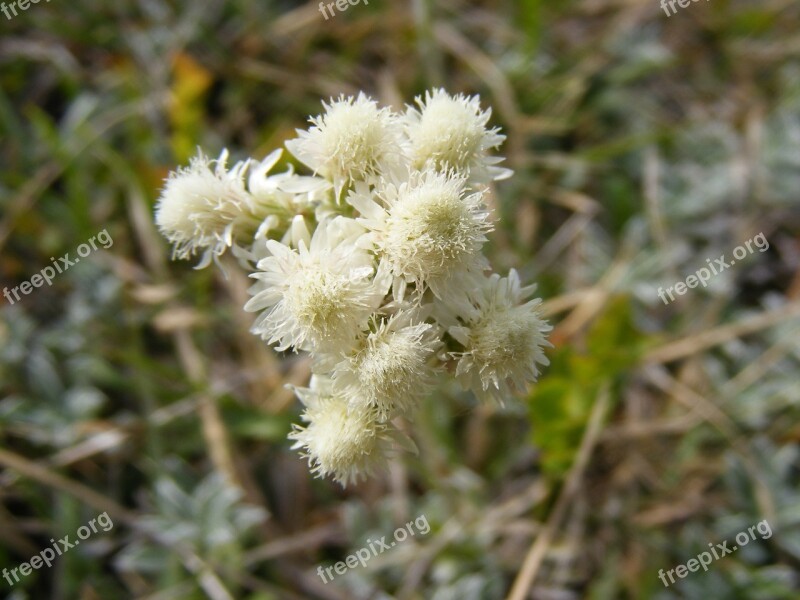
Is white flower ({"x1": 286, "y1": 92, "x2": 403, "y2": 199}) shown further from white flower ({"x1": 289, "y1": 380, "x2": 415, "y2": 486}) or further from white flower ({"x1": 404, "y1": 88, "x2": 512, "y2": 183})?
white flower ({"x1": 289, "y1": 380, "x2": 415, "y2": 486})

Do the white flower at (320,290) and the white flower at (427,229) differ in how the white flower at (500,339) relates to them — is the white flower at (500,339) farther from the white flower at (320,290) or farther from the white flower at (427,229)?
the white flower at (320,290)

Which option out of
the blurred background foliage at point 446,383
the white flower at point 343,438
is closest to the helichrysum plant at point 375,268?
the white flower at point 343,438

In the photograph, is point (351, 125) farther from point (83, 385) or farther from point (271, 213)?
point (83, 385)

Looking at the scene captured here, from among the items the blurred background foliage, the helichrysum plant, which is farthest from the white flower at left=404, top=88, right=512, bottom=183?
the blurred background foliage

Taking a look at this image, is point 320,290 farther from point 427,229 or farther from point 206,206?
point 206,206

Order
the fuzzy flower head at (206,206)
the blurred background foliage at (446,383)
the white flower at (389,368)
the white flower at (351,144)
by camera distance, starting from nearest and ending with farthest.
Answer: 1. the white flower at (389,368)
2. the white flower at (351,144)
3. the fuzzy flower head at (206,206)
4. the blurred background foliage at (446,383)

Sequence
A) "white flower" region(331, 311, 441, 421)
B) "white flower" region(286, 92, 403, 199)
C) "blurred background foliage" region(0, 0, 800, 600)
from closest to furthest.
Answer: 1. "white flower" region(331, 311, 441, 421)
2. "white flower" region(286, 92, 403, 199)
3. "blurred background foliage" region(0, 0, 800, 600)

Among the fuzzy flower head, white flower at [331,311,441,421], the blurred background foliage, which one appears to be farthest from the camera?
the blurred background foliage

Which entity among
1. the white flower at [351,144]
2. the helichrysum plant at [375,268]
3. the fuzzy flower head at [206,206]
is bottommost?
the helichrysum plant at [375,268]
